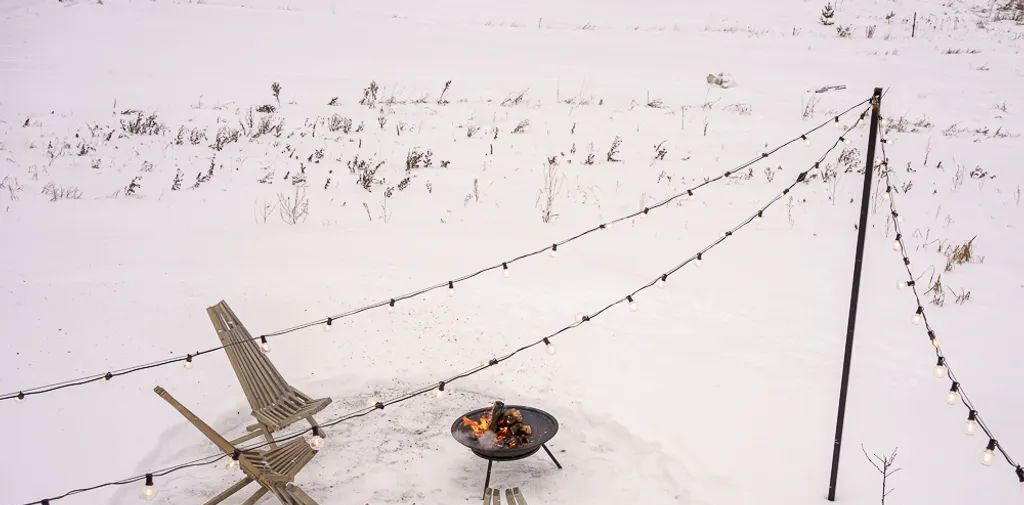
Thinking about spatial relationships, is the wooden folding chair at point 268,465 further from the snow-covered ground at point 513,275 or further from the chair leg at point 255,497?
the snow-covered ground at point 513,275

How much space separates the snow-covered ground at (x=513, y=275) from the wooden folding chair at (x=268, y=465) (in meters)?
0.46

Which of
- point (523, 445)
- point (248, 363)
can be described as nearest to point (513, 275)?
point (248, 363)

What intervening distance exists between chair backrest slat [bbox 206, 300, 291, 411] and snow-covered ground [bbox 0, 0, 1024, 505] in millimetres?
638

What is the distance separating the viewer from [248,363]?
236 inches

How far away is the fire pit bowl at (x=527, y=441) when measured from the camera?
5.29 metres

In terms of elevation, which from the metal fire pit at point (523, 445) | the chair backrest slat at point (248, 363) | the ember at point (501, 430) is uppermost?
the chair backrest slat at point (248, 363)

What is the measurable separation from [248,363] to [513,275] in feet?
11.9

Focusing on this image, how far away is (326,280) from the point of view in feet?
28.0

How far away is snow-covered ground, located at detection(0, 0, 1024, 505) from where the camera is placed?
592 centimetres

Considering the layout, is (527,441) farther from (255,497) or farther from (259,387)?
(259,387)

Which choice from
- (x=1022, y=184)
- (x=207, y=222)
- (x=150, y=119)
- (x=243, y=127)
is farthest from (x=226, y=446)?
(x=1022, y=184)

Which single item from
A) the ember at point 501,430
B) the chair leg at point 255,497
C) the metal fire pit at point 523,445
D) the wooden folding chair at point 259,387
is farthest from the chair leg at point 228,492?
the ember at point 501,430

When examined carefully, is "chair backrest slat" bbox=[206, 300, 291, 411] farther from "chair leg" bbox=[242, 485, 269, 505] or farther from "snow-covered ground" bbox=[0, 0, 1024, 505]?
"chair leg" bbox=[242, 485, 269, 505]

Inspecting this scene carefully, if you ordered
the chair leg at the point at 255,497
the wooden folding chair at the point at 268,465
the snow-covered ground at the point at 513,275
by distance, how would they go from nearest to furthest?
the wooden folding chair at the point at 268,465, the chair leg at the point at 255,497, the snow-covered ground at the point at 513,275
